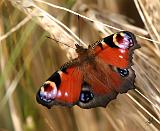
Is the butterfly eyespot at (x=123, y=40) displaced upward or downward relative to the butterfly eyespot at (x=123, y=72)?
upward

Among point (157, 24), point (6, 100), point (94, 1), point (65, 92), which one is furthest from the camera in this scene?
point (94, 1)

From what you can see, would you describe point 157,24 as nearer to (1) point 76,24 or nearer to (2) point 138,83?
(2) point 138,83

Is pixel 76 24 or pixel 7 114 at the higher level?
pixel 76 24

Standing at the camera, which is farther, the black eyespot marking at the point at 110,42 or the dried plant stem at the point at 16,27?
the dried plant stem at the point at 16,27

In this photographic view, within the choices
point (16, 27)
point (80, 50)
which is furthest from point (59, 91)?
point (16, 27)

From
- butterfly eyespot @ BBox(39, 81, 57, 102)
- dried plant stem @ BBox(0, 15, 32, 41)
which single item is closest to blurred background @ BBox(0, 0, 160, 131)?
dried plant stem @ BBox(0, 15, 32, 41)

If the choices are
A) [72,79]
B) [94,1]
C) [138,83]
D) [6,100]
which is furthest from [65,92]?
[94,1]

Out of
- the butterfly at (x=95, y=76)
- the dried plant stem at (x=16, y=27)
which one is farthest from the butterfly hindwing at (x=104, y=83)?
the dried plant stem at (x=16, y=27)

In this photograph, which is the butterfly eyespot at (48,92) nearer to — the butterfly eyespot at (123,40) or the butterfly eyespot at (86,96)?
the butterfly eyespot at (86,96)
